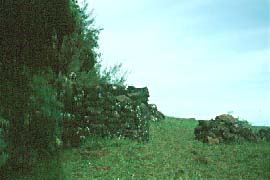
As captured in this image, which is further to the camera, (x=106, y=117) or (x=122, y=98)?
(x=122, y=98)

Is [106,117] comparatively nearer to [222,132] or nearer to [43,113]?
[222,132]

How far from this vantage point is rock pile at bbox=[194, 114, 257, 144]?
724 inches

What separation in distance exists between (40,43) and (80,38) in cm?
1573

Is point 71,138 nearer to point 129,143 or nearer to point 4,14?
point 129,143

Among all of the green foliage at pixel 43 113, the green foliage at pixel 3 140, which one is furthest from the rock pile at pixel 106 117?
the green foliage at pixel 3 140

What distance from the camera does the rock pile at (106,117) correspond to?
1705 centimetres

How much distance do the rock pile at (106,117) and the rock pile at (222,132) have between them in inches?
96.6

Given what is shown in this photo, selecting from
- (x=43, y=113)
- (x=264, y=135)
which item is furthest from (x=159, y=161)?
(x=264, y=135)

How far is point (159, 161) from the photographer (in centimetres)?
1394

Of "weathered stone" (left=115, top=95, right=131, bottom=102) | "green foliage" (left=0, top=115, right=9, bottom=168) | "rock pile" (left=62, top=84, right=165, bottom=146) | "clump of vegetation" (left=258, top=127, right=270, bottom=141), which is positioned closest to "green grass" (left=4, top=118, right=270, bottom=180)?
"rock pile" (left=62, top=84, right=165, bottom=146)

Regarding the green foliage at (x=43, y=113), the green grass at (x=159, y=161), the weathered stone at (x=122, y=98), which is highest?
the weathered stone at (x=122, y=98)

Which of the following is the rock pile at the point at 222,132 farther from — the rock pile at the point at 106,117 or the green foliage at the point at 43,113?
the green foliage at the point at 43,113

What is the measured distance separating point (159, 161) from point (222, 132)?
5.62m

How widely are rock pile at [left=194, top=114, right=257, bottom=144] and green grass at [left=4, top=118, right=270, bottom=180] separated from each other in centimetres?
67
